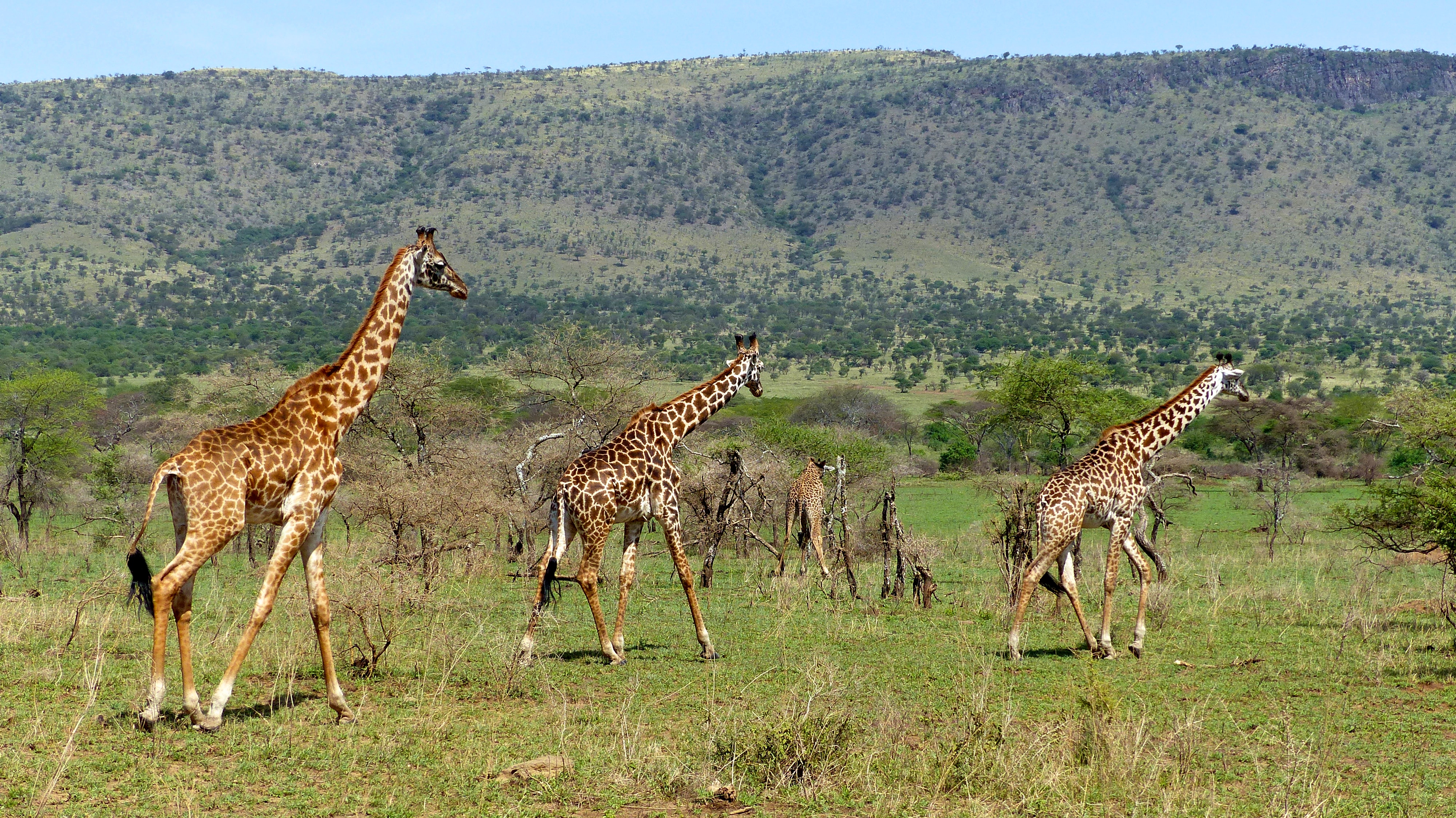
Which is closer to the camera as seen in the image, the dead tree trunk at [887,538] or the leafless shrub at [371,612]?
the leafless shrub at [371,612]

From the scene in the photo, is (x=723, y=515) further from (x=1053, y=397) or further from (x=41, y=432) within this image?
(x=41, y=432)

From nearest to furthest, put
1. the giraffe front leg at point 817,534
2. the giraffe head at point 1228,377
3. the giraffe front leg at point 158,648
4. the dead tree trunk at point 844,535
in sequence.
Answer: the giraffe front leg at point 158,648 → the giraffe head at point 1228,377 → the dead tree trunk at point 844,535 → the giraffe front leg at point 817,534

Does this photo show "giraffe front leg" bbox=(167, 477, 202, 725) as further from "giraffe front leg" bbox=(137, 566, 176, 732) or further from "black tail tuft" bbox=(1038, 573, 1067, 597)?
"black tail tuft" bbox=(1038, 573, 1067, 597)

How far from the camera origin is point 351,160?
11488 cm

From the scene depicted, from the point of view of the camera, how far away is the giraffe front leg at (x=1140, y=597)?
11.9 m

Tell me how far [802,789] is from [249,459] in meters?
4.22

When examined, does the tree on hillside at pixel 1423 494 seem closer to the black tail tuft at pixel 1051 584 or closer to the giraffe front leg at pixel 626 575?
the black tail tuft at pixel 1051 584

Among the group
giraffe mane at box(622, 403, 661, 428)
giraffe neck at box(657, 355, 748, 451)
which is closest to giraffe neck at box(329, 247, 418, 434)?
giraffe mane at box(622, 403, 661, 428)

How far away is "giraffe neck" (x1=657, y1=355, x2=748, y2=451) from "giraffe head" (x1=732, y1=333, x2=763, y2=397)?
14mm

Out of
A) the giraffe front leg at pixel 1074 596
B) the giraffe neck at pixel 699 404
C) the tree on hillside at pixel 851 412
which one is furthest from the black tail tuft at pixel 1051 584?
the tree on hillside at pixel 851 412

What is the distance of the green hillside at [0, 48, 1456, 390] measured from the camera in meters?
77.2

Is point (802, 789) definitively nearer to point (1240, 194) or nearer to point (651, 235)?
point (651, 235)

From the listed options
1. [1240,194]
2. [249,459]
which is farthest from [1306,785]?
[1240,194]

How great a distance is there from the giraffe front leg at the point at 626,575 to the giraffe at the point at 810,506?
691cm
